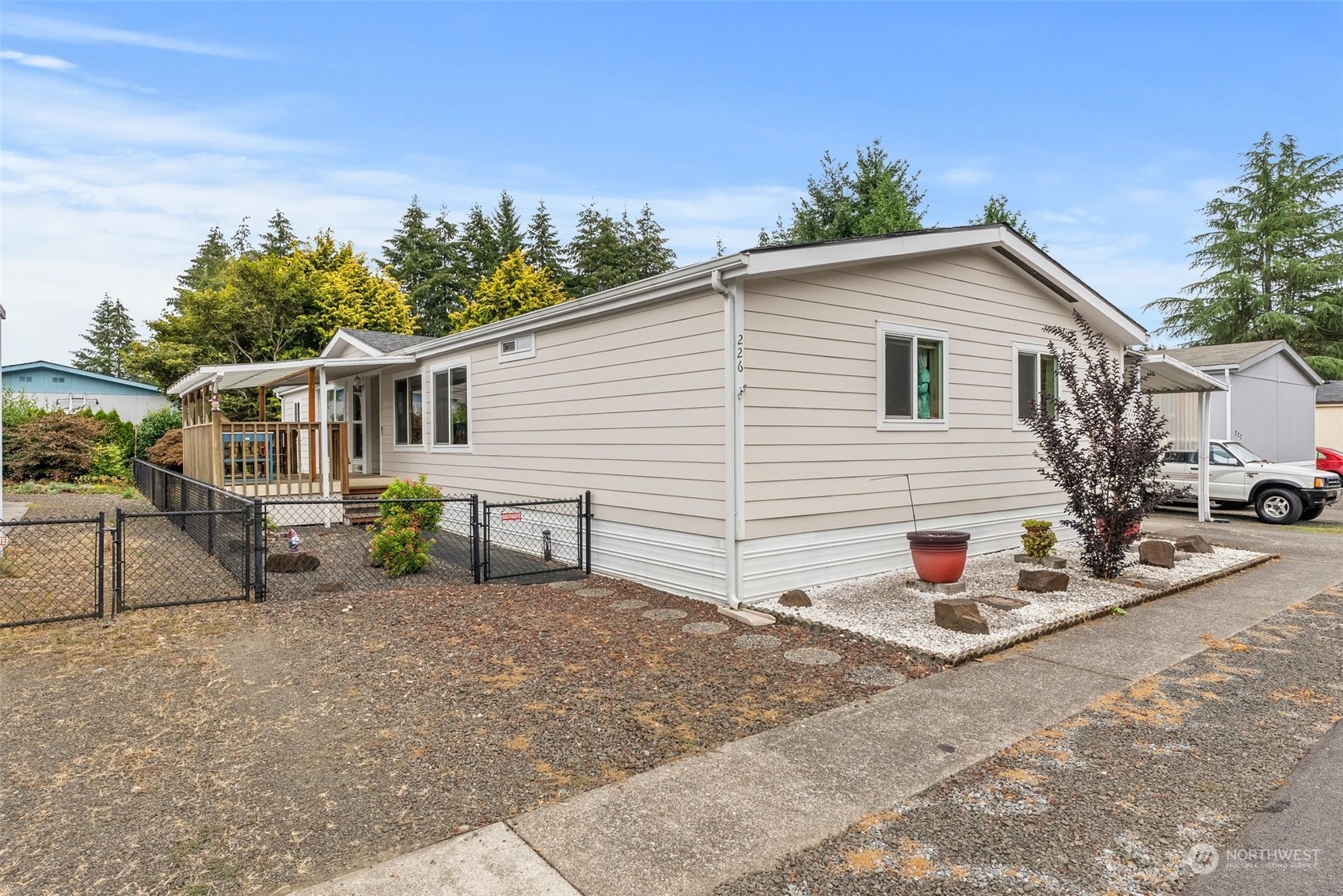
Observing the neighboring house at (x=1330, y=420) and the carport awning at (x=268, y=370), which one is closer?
the carport awning at (x=268, y=370)

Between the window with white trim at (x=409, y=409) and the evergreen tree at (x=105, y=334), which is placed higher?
the evergreen tree at (x=105, y=334)

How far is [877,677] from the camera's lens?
4566 millimetres

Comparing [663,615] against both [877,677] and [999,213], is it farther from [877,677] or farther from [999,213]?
[999,213]

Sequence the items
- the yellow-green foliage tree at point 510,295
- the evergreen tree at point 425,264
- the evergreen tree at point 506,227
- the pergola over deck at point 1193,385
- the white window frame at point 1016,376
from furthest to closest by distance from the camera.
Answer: the evergreen tree at point 506,227
the evergreen tree at point 425,264
the yellow-green foliage tree at point 510,295
the pergola over deck at point 1193,385
the white window frame at point 1016,376

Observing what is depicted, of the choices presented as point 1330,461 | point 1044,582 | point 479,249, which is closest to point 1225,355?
point 1330,461

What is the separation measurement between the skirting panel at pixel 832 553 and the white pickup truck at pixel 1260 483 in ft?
22.2

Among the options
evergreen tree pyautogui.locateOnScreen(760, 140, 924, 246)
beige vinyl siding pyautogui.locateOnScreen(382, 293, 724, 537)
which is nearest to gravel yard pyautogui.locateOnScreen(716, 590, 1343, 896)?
beige vinyl siding pyautogui.locateOnScreen(382, 293, 724, 537)

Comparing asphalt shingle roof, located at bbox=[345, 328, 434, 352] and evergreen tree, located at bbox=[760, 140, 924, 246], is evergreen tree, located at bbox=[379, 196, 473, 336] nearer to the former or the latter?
evergreen tree, located at bbox=[760, 140, 924, 246]

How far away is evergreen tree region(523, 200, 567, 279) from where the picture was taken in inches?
1522

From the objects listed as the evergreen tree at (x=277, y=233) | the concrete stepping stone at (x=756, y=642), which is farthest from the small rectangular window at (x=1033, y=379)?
the evergreen tree at (x=277, y=233)

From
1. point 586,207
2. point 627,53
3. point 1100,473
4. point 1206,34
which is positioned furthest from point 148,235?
point 586,207

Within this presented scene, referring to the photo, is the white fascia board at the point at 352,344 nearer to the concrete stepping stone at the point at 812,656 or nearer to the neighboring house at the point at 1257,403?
the concrete stepping stone at the point at 812,656

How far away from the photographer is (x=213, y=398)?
34.6ft

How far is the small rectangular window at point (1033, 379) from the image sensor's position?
8.98 m
